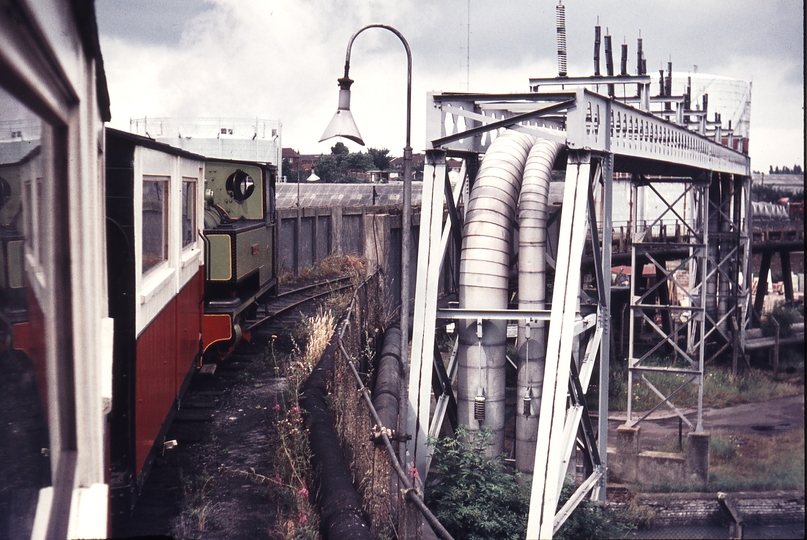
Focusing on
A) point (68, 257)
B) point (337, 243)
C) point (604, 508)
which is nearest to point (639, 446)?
point (604, 508)

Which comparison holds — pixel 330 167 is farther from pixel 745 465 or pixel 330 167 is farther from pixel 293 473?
pixel 293 473

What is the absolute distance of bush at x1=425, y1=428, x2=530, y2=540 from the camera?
19.3 ft

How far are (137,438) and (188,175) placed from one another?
9.07 ft

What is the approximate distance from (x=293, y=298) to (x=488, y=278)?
7.45 metres

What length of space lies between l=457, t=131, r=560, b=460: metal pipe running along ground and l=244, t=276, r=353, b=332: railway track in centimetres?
368

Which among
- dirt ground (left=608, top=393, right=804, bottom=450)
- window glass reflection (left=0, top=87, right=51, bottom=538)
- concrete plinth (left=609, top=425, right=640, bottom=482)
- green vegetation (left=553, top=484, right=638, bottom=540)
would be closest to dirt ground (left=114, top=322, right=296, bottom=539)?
green vegetation (left=553, top=484, right=638, bottom=540)

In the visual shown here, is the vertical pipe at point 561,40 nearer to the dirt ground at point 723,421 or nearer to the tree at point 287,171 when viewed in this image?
the dirt ground at point 723,421

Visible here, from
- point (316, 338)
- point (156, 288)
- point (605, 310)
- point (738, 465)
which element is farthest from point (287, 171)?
point (156, 288)

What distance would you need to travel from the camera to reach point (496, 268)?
22.0 feet

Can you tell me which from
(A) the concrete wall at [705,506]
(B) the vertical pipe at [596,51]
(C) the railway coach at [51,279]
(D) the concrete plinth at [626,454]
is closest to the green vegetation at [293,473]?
(C) the railway coach at [51,279]

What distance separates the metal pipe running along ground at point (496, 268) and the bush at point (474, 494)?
1.09ft

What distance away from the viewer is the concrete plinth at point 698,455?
13.6m

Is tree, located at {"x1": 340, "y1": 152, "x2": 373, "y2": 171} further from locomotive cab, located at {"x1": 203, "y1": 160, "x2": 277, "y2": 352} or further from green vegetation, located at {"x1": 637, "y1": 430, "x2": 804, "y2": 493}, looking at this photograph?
green vegetation, located at {"x1": 637, "y1": 430, "x2": 804, "y2": 493}

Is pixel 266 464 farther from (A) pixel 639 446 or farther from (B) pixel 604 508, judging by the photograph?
(A) pixel 639 446
